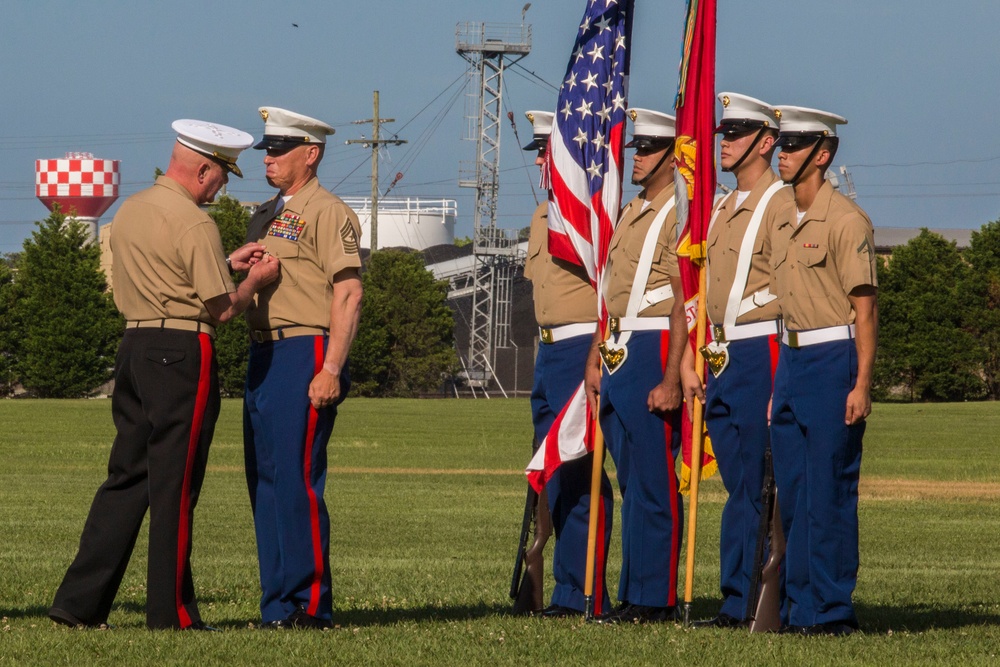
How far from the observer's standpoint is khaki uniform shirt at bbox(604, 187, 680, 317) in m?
8.34

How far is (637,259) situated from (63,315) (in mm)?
56587

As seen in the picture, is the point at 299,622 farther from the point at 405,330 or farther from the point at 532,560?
the point at 405,330

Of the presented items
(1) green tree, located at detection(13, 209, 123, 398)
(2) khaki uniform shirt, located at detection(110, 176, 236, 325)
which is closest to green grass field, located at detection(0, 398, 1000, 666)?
(2) khaki uniform shirt, located at detection(110, 176, 236, 325)

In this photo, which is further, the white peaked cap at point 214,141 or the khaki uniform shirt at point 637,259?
the khaki uniform shirt at point 637,259

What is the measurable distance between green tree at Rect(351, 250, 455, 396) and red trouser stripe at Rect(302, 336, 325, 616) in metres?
62.9

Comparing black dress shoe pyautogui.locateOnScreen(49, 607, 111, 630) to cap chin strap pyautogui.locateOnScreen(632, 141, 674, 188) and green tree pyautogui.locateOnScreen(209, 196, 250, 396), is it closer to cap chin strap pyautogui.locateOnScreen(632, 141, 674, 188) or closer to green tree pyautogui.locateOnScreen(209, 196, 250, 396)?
cap chin strap pyautogui.locateOnScreen(632, 141, 674, 188)

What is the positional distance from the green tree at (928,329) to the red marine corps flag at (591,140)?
56481 millimetres

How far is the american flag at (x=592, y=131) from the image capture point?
8812 millimetres

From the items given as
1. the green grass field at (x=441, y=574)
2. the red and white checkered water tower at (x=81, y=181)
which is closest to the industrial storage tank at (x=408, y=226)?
the red and white checkered water tower at (x=81, y=181)

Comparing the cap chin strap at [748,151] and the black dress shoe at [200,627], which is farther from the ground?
the cap chin strap at [748,151]

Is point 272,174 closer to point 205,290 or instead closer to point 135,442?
point 205,290

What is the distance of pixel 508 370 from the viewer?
75188 mm

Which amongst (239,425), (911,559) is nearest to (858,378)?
(911,559)

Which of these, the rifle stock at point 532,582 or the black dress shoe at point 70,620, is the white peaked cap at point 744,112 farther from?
the black dress shoe at point 70,620
